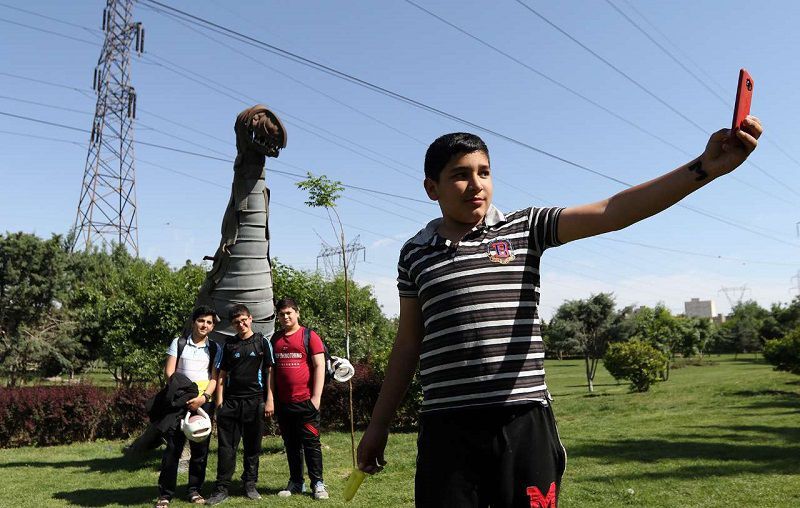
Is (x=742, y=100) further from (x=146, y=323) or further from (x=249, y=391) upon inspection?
(x=146, y=323)

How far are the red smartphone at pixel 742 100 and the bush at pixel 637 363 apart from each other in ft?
69.7

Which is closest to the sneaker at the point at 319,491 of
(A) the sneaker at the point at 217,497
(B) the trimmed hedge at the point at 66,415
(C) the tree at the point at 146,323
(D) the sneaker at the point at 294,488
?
(D) the sneaker at the point at 294,488

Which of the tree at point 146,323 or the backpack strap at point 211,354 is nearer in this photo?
the backpack strap at point 211,354

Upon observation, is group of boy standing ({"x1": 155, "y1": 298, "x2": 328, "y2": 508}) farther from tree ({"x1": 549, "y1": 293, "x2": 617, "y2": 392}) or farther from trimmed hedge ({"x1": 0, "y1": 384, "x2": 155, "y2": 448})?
tree ({"x1": 549, "y1": 293, "x2": 617, "y2": 392})

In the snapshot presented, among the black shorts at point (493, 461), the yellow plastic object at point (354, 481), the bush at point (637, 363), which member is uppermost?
the bush at point (637, 363)

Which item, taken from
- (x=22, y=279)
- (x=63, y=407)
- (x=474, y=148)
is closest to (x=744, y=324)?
(x=22, y=279)

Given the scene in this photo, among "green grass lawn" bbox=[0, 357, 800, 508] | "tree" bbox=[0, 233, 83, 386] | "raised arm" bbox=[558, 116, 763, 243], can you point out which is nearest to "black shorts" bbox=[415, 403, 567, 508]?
"raised arm" bbox=[558, 116, 763, 243]

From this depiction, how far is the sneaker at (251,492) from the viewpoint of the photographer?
6.86 metres

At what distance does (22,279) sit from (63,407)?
61.2ft

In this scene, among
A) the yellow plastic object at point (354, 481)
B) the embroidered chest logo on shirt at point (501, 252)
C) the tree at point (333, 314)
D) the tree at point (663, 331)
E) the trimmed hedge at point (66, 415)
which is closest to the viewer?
the embroidered chest logo on shirt at point (501, 252)

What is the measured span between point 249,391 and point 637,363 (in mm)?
17684

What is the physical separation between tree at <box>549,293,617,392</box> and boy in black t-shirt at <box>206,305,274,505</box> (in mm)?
21882

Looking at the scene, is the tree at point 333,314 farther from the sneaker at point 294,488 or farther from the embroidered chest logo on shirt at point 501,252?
the embroidered chest logo on shirt at point 501,252

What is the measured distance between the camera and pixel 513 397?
2.23 metres
